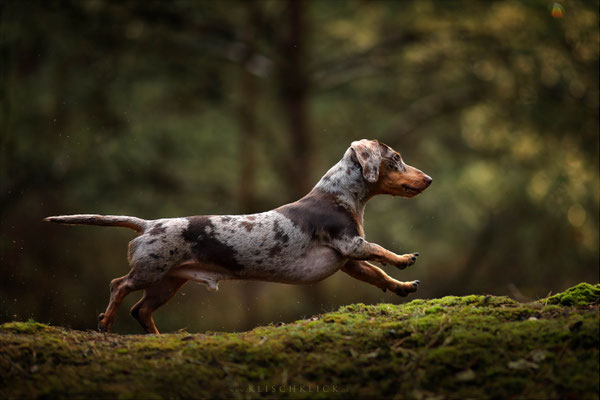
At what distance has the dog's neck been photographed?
7.21m

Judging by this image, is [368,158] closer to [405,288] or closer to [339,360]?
[405,288]

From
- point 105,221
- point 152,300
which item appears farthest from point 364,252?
point 105,221

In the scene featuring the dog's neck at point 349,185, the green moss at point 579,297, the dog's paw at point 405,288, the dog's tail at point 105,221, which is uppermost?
the dog's neck at point 349,185

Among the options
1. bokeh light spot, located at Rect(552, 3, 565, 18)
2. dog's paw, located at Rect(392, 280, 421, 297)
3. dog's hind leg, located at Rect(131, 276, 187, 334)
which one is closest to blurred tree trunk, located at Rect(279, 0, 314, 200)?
bokeh light spot, located at Rect(552, 3, 565, 18)

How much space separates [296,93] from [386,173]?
11417 mm

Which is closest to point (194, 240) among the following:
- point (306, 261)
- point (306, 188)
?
point (306, 261)

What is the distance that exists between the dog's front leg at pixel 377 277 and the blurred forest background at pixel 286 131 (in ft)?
28.1

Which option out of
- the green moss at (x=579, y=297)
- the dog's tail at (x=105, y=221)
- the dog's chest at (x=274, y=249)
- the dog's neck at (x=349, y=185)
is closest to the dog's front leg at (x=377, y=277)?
the dog's chest at (x=274, y=249)

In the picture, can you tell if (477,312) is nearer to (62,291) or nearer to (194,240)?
(194,240)

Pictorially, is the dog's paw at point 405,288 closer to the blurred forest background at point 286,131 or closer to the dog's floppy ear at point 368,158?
the dog's floppy ear at point 368,158

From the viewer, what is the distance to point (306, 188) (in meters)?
17.3

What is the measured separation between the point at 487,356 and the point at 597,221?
11946 millimetres

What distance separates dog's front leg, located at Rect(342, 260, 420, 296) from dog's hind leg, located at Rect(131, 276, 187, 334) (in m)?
1.86

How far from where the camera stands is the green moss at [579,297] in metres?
6.07
